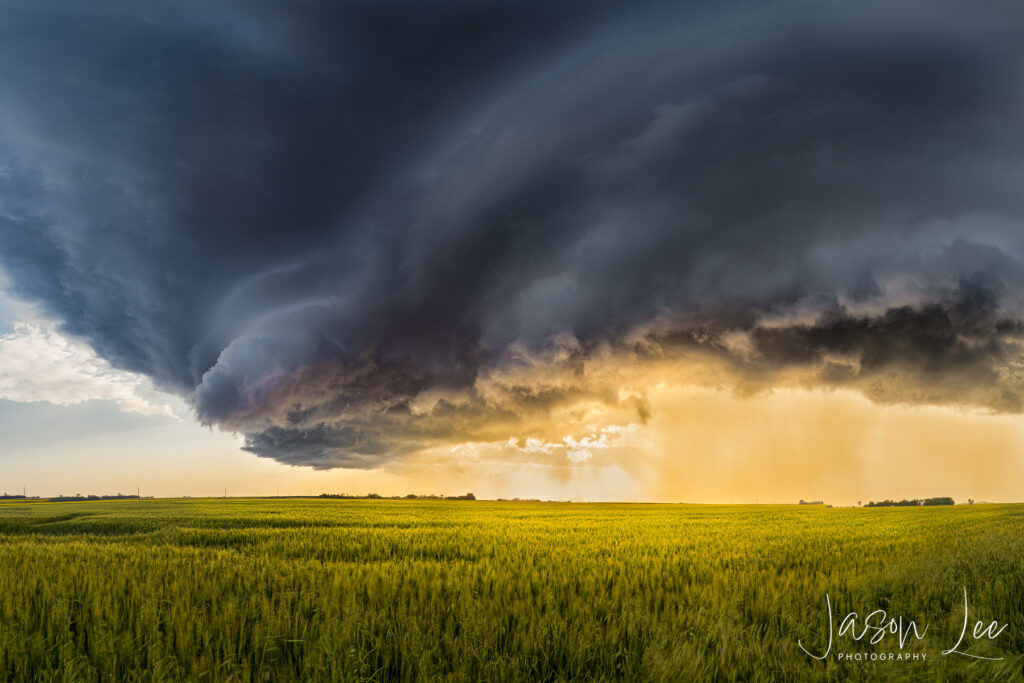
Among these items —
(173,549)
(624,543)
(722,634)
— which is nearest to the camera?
(722,634)

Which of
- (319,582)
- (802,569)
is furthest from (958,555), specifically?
(319,582)

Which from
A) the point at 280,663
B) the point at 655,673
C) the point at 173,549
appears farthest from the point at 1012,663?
the point at 173,549

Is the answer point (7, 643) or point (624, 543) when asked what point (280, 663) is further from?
point (624, 543)

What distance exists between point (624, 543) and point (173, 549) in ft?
33.7

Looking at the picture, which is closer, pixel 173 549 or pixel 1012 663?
pixel 1012 663

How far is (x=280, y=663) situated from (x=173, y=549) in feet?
30.7

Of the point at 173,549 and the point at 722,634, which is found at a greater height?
the point at 722,634

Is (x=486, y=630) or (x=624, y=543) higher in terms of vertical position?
(x=486, y=630)

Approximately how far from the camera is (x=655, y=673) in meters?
A: 3.78

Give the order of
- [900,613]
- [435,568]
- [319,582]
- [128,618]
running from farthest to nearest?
[435,568], [319,582], [900,613], [128,618]

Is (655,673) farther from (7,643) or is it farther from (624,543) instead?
(624,543)

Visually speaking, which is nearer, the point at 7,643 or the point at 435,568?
the point at 7,643

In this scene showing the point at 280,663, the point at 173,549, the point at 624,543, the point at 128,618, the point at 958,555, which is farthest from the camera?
the point at 624,543

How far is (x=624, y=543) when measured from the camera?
12.8 m
